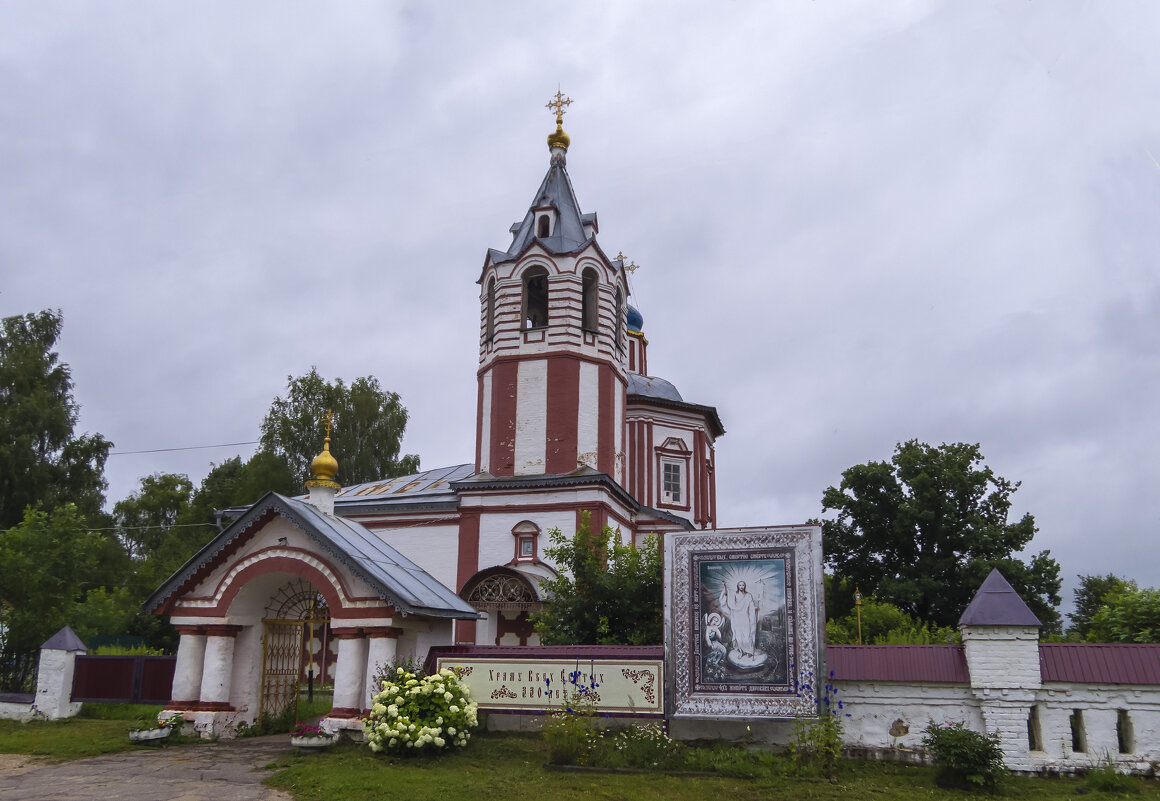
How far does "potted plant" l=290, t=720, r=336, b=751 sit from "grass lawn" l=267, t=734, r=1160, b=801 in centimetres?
74

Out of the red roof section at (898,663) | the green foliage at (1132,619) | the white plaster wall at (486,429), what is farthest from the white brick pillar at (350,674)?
the green foliage at (1132,619)

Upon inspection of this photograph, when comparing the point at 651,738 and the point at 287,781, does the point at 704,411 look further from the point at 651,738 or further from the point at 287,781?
the point at 287,781

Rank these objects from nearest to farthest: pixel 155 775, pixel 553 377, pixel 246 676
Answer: pixel 155 775 < pixel 246 676 < pixel 553 377

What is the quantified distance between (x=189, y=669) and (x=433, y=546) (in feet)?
30.9

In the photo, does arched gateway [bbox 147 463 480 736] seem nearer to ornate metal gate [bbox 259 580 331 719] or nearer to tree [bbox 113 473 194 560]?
ornate metal gate [bbox 259 580 331 719]

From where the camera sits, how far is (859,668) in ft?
37.6

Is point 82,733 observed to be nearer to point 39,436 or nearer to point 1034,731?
point 1034,731

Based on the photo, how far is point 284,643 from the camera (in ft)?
50.7

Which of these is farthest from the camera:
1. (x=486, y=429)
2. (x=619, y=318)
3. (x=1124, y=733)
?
(x=619, y=318)

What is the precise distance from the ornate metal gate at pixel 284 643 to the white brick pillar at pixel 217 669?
2.19 ft

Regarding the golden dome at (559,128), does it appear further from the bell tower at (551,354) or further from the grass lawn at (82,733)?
the grass lawn at (82,733)

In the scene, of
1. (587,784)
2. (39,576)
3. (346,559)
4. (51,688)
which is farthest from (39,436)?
(587,784)

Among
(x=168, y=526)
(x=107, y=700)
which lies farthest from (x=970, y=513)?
(x=168, y=526)

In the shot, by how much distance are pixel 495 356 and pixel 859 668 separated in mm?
14412
